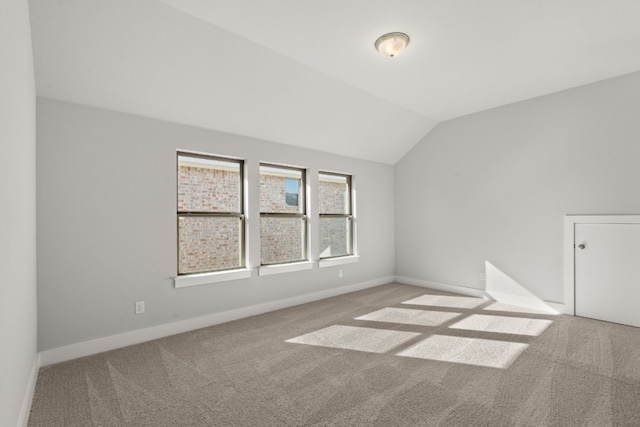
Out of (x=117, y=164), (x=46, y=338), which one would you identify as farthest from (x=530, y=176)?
(x=46, y=338)

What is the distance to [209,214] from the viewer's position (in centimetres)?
380

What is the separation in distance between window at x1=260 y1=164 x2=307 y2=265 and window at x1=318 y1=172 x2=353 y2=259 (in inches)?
16.8

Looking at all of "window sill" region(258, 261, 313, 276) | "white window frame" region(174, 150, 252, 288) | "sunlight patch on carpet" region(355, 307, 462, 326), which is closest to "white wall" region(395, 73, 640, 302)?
"sunlight patch on carpet" region(355, 307, 462, 326)

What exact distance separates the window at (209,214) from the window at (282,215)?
14.3 inches

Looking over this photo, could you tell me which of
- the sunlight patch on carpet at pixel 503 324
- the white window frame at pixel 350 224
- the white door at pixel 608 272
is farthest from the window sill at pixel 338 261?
the white door at pixel 608 272

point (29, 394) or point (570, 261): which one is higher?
point (570, 261)

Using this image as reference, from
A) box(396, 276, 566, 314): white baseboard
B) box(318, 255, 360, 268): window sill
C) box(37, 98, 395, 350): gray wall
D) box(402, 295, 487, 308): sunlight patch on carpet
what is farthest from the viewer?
box(318, 255, 360, 268): window sill

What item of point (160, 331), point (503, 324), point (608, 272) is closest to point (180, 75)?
point (160, 331)

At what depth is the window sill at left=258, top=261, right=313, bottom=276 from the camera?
4178 mm

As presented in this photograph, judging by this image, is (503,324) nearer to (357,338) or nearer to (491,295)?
(491,295)

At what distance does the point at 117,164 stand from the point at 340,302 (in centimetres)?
331

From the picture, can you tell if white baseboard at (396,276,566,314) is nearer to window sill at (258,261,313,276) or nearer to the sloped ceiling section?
window sill at (258,261,313,276)

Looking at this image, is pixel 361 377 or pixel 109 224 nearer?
pixel 361 377

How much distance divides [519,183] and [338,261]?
2868mm
